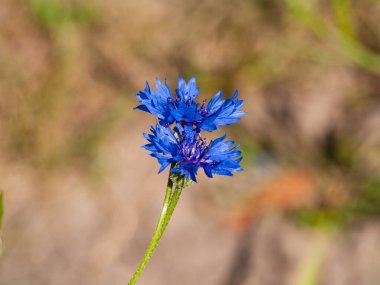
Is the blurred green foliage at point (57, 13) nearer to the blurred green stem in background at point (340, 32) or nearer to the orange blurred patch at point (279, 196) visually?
the blurred green stem in background at point (340, 32)

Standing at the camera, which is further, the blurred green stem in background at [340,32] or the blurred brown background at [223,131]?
the blurred green stem in background at [340,32]

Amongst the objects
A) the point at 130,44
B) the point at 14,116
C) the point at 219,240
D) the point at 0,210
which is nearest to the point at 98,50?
the point at 130,44

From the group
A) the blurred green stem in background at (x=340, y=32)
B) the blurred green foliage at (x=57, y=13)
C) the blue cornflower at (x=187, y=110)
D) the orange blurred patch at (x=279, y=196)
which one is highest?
the blurred green stem in background at (x=340, y=32)

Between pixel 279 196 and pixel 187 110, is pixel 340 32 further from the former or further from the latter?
pixel 187 110

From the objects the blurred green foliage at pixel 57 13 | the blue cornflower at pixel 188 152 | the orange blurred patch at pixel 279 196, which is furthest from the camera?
the blurred green foliage at pixel 57 13

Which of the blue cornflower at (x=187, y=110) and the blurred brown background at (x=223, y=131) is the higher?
the blurred brown background at (x=223, y=131)

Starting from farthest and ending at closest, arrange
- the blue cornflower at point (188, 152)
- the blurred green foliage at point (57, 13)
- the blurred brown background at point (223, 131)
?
1. the blurred green foliage at point (57, 13)
2. the blurred brown background at point (223, 131)
3. the blue cornflower at point (188, 152)

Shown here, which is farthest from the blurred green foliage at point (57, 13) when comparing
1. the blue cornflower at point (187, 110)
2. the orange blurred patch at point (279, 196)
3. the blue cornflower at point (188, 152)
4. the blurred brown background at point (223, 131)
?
the blue cornflower at point (188, 152)

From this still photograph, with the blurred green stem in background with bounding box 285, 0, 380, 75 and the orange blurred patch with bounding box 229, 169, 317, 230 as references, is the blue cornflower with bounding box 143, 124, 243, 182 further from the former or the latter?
the blurred green stem in background with bounding box 285, 0, 380, 75

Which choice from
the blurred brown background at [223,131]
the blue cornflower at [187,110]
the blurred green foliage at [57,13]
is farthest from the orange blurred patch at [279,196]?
the blue cornflower at [187,110]

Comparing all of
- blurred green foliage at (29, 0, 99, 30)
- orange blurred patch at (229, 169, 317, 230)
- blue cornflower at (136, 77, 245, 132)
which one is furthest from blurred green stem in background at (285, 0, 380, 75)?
blue cornflower at (136, 77, 245, 132)
